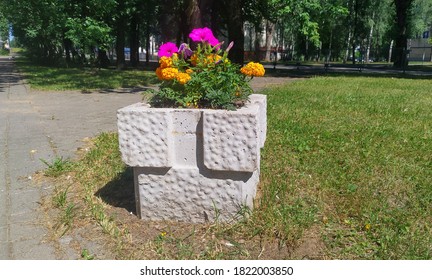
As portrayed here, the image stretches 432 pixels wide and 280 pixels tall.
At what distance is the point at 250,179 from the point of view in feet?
10.0

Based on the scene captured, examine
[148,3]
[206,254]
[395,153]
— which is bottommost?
[206,254]

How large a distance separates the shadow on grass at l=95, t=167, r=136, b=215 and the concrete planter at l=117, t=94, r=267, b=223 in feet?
1.30

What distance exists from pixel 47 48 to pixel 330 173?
34605 millimetres

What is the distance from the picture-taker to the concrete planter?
2.80 metres

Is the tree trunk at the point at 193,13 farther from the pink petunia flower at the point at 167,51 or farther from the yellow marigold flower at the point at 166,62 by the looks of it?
the yellow marigold flower at the point at 166,62

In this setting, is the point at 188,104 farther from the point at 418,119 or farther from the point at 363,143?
the point at 418,119

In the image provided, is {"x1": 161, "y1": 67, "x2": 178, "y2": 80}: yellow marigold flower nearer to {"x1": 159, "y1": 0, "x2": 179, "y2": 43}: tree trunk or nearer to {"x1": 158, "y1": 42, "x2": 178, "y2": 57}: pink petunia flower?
{"x1": 158, "y1": 42, "x2": 178, "y2": 57}: pink petunia flower

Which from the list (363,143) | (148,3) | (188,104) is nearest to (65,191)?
(188,104)

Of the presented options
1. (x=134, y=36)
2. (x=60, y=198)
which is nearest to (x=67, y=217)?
(x=60, y=198)

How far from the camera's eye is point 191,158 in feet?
9.73

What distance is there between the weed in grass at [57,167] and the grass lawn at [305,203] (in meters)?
0.01

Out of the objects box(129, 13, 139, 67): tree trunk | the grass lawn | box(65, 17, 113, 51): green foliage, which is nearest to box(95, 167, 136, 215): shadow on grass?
the grass lawn

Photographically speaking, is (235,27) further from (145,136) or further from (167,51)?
(145,136)

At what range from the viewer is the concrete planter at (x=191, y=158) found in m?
2.80
